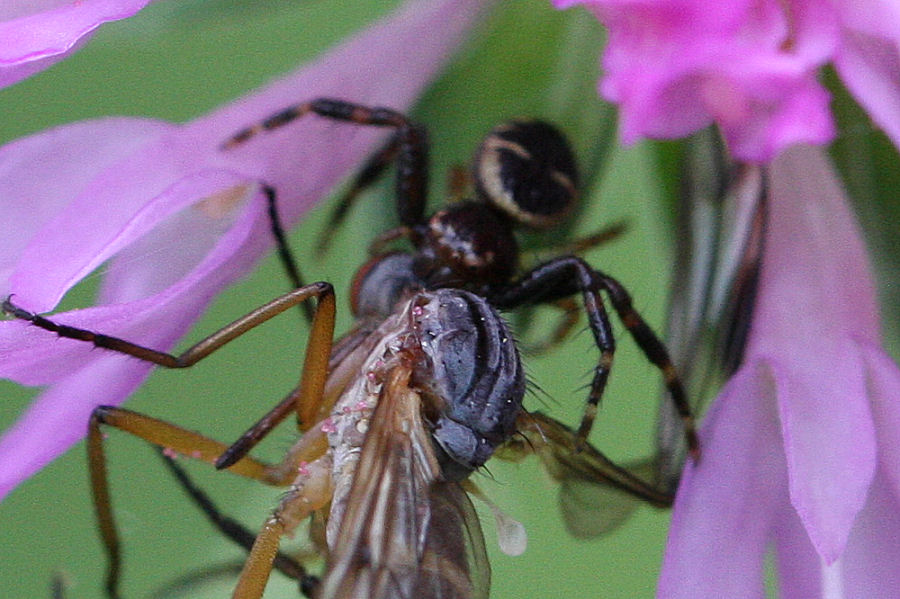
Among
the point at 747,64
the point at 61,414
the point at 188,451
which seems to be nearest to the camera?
the point at 747,64

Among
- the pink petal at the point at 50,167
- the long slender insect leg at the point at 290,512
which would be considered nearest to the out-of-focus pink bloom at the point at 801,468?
the long slender insect leg at the point at 290,512

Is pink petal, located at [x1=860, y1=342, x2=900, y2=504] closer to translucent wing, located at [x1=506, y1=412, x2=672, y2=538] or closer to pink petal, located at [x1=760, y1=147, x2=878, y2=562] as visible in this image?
pink petal, located at [x1=760, y1=147, x2=878, y2=562]

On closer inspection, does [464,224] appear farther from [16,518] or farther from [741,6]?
[16,518]

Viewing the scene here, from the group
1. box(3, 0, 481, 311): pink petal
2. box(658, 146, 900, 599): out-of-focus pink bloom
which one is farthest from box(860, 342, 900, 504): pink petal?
box(3, 0, 481, 311): pink petal

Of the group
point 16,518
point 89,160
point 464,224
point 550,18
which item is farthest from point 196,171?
point 16,518

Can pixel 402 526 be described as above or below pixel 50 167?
below

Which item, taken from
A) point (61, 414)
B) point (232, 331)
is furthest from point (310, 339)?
point (61, 414)

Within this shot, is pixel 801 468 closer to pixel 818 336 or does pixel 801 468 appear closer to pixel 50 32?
pixel 818 336
